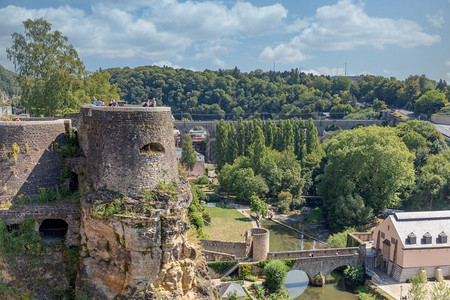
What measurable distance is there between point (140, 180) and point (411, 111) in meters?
81.6

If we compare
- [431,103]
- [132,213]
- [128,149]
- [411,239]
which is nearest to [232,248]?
[411,239]

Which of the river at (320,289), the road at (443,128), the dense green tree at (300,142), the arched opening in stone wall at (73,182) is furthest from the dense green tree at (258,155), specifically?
the arched opening in stone wall at (73,182)

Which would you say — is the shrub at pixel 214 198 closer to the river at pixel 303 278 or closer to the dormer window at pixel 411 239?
the river at pixel 303 278

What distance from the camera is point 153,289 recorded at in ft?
52.0

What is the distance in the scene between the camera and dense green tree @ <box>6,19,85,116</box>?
1113 inches

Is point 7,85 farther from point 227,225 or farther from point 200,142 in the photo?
point 227,225

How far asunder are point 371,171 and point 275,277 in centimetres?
1952

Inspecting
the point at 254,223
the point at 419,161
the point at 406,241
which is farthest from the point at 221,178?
the point at 406,241

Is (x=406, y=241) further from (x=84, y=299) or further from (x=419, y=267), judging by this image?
(x=84, y=299)

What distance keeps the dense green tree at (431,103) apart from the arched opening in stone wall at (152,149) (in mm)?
71675

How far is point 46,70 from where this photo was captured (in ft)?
95.8

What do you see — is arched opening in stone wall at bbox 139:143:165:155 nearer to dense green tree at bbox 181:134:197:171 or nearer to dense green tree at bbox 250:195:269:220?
dense green tree at bbox 250:195:269:220

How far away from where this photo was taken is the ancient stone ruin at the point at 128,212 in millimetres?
15719

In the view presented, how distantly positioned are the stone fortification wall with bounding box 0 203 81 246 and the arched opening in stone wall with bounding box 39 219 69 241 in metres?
0.70
